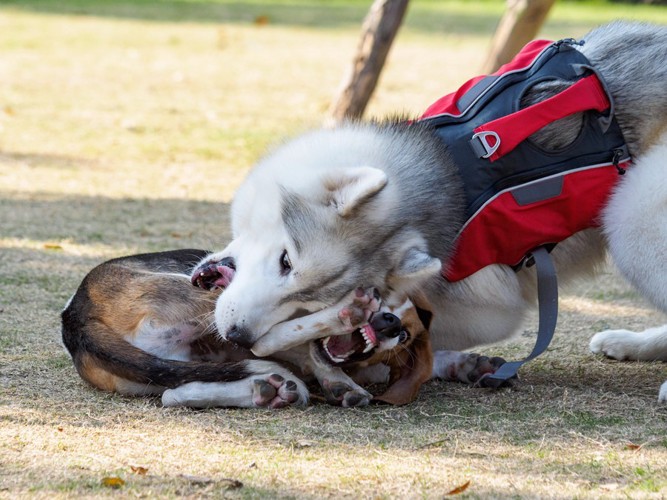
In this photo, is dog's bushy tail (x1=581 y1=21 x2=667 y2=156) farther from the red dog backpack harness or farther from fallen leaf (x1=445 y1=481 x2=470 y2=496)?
fallen leaf (x1=445 y1=481 x2=470 y2=496)

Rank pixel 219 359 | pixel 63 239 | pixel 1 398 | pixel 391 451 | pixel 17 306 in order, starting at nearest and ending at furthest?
pixel 391 451 → pixel 1 398 → pixel 219 359 → pixel 17 306 → pixel 63 239

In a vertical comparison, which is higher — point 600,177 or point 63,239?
point 600,177

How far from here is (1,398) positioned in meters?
3.60

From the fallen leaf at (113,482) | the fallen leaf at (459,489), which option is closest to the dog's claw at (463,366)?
the fallen leaf at (459,489)

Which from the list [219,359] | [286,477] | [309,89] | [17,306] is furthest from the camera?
[309,89]

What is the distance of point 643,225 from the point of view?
11.9ft

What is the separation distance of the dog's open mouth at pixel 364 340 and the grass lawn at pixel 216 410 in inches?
7.6

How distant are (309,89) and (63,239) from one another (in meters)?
6.10

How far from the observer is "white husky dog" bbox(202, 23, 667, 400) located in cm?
339

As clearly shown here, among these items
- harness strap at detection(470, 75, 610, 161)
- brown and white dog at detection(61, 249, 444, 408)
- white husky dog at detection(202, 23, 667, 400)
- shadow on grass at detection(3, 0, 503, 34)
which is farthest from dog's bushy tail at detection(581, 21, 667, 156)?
shadow on grass at detection(3, 0, 503, 34)

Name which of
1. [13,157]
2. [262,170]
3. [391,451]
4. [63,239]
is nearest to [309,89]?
[13,157]

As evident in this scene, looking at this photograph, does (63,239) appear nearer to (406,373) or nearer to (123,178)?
(123,178)

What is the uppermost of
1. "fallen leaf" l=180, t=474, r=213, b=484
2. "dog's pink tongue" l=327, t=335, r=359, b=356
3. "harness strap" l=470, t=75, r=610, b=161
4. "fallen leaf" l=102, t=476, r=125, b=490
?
"harness strap" l=470, t=75, r=610, b=161

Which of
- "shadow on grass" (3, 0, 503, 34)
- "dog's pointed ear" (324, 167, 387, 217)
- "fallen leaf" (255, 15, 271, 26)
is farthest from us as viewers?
"shadow on grass" (3, 0, 503, 34)
